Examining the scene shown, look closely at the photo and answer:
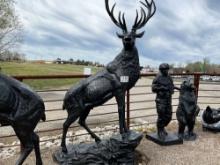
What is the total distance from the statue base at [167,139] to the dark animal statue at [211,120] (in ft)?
3.87

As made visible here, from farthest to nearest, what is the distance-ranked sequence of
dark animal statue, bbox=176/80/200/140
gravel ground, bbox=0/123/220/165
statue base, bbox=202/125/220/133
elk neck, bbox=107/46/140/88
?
1. statue base, bbox=202/125/220/133
2. dark animal statue, bbox=176/80/200/140
3. gravel ground, bbox=0/123/220/165
4. elk neck, bbox=107/46/140/88

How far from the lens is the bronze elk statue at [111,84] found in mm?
5062

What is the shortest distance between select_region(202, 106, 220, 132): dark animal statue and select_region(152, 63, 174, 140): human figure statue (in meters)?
1.40

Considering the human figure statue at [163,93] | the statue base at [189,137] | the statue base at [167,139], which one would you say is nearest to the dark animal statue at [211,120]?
the statue base at [189,137]

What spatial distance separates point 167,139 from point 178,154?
1.63ft

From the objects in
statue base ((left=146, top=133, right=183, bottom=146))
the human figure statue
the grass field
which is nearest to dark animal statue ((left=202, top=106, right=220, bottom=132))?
statue base ((left=146, top=133, right=183, bottom=146))

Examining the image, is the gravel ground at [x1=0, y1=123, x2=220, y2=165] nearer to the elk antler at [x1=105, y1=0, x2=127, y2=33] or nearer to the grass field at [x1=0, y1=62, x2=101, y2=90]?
the elk antler at [x1=105, y1=0, x2=127, y2=33]

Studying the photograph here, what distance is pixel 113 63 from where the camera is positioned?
523 cm

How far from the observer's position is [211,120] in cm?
723

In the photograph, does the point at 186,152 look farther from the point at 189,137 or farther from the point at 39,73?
the point at 39,73

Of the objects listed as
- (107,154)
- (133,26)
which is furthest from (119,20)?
(107,154)

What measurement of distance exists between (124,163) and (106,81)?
1.26 metres

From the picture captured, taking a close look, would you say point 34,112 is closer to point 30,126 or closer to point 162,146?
point 30,126

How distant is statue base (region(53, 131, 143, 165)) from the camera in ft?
16.4
